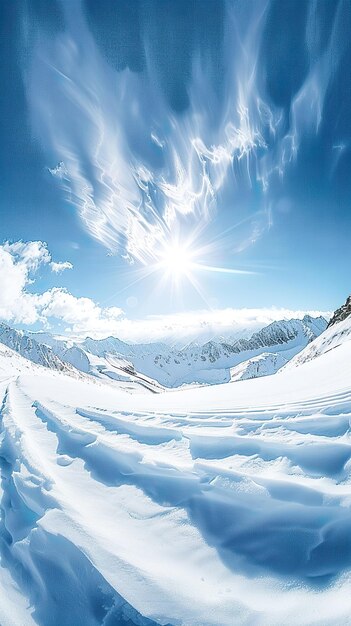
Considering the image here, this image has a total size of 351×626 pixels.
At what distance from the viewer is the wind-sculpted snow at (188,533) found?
1.94m

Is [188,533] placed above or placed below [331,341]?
below

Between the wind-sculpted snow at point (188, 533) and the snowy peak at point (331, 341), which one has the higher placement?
the snowy peak at point (331, 341)

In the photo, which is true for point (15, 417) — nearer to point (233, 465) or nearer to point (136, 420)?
point (136, 420)

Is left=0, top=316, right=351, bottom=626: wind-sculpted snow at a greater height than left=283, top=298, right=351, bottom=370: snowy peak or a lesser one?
lesser

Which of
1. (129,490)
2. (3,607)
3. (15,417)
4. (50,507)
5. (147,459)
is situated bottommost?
(3,607)

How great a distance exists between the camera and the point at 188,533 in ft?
8.41

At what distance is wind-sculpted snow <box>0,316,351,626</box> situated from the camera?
1939 mm

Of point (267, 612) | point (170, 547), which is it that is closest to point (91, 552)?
point (170, 547)

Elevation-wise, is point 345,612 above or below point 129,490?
below

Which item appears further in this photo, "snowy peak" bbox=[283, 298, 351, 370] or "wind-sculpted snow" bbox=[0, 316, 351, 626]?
"snowy peak" bbox=[283, 298, 351, 370]

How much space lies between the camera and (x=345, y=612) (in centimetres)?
170

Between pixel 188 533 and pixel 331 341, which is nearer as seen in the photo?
pixel 188 533

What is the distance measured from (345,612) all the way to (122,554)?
5.29ft

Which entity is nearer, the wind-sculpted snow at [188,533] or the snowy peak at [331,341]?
the wind-sculpted snow at [188,533]
